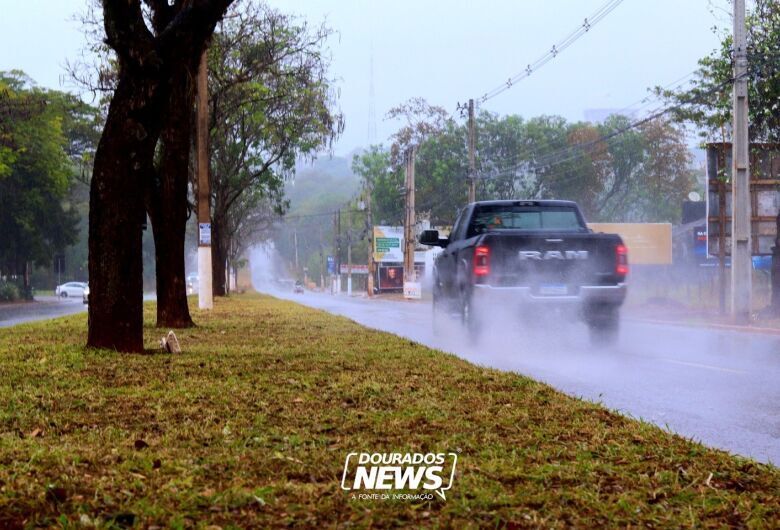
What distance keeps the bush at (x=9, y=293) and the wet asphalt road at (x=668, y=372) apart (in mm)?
44297

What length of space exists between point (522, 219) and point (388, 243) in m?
70.7

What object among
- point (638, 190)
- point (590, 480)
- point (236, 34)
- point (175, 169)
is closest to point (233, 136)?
point (236, 34)

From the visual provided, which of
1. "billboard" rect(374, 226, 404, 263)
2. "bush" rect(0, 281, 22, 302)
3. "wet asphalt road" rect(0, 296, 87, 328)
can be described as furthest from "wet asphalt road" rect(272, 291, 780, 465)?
"billboard" rect(374, 226, 404, 263)

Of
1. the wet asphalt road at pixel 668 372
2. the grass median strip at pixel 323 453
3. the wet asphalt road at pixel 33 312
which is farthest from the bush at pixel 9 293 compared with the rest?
the grass median strip at pixel 323 453

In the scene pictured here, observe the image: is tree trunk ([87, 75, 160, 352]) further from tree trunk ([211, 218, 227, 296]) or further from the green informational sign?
the green informational sign

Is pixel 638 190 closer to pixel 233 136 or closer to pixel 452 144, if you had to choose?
pixel 452 144

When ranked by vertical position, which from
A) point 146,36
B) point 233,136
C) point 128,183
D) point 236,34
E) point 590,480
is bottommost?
point 590,480

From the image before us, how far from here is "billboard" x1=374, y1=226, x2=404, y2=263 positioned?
85.2 meters

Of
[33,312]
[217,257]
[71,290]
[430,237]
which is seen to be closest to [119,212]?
[430,237]

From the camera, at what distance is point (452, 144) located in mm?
67062

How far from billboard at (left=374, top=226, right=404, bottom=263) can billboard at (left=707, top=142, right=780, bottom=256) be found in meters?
58.8

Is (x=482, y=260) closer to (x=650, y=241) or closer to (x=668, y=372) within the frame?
(x=668, y=372)

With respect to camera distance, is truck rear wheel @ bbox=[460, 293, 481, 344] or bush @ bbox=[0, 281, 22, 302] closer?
truck rear wheel @ bbox=[460, 293, 481, 344]

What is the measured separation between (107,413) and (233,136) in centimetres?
3166
